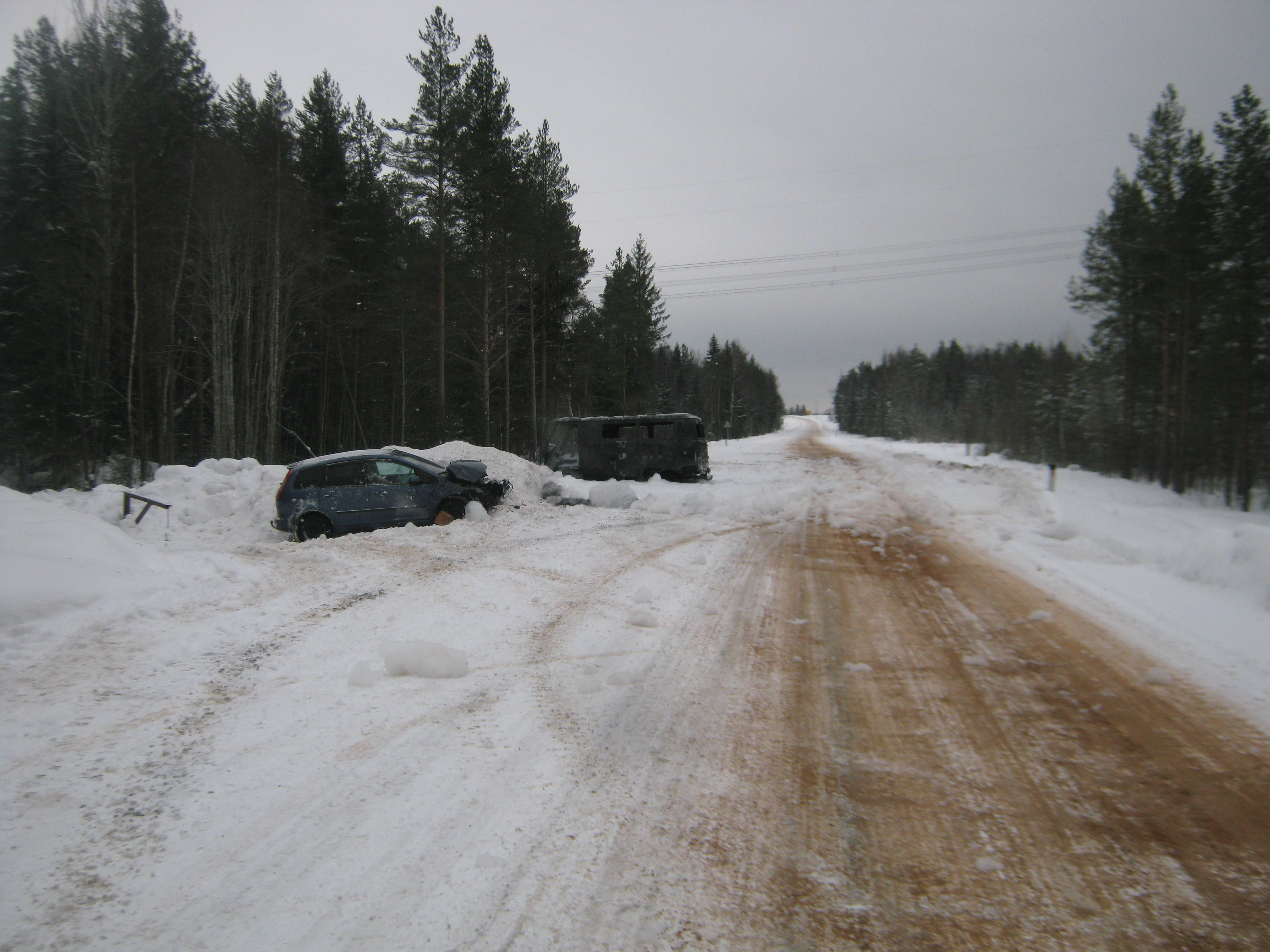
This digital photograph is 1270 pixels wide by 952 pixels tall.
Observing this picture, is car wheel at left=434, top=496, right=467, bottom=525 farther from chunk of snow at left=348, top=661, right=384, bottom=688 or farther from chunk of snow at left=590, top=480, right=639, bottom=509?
chunk of snow at left=348, top=661, right=384, bottom=688

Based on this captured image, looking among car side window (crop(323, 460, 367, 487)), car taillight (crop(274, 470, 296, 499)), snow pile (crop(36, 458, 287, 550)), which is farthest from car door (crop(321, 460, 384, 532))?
snow pile (crop(36, 458, 287, 550))

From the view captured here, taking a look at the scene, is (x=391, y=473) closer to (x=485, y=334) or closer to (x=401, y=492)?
(x=401, y=492)

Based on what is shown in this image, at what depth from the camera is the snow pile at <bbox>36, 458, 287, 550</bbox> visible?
36.0 ft

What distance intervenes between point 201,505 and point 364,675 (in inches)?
398

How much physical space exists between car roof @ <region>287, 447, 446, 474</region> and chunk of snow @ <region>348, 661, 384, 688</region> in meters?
6.70

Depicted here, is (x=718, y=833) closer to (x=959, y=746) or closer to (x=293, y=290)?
(x=959, y=746)

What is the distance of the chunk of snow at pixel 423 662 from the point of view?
4605 mm

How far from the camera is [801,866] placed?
2709 millimetres

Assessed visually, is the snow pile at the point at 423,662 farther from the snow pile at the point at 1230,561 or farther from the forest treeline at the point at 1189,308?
the forest treeline at the point at 1189,308

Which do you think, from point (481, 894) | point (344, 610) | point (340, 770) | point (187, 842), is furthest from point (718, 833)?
point (344, 610)

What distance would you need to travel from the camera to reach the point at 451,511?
37.2 feet

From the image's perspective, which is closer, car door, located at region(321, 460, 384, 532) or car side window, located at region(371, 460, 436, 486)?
car door, located at region(321, 460, 384, 532)

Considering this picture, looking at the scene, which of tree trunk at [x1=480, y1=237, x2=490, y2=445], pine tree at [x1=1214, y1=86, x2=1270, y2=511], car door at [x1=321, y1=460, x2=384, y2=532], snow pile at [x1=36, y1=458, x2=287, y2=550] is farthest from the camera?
tree trunk at [x1=480, y1=237, x2=490, y2=445]

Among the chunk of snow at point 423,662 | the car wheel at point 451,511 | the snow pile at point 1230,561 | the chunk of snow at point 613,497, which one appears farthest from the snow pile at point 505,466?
the snow pile at point 1230,561
